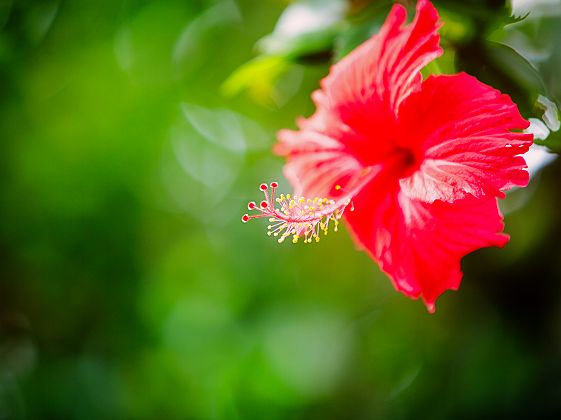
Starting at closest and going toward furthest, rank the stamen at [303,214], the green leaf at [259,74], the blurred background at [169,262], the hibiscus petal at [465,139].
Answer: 1. the hibiscus petal at [465,139]
2. the stamen at [303,214]
3. the green leaf at [259,74]
4. the blurred background at [169,262]

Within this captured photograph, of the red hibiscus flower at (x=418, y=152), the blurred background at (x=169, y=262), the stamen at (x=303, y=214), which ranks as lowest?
the blurred background at (x=169, y=262)

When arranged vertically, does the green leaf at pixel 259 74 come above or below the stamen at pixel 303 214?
above

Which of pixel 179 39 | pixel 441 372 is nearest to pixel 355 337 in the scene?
pixel 441 372

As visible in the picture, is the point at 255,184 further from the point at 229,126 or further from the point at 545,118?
the point at 545,118

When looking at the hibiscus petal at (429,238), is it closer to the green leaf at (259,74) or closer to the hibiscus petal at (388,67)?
the hibiscus petal at (388,67)

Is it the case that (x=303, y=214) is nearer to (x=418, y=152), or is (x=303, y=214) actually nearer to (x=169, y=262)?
(x=418, y=152)

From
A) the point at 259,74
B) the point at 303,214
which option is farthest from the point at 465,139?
the point at 259,74

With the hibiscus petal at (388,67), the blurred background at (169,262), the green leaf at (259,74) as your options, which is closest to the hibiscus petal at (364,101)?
the hibiscus petal at (388,67)
